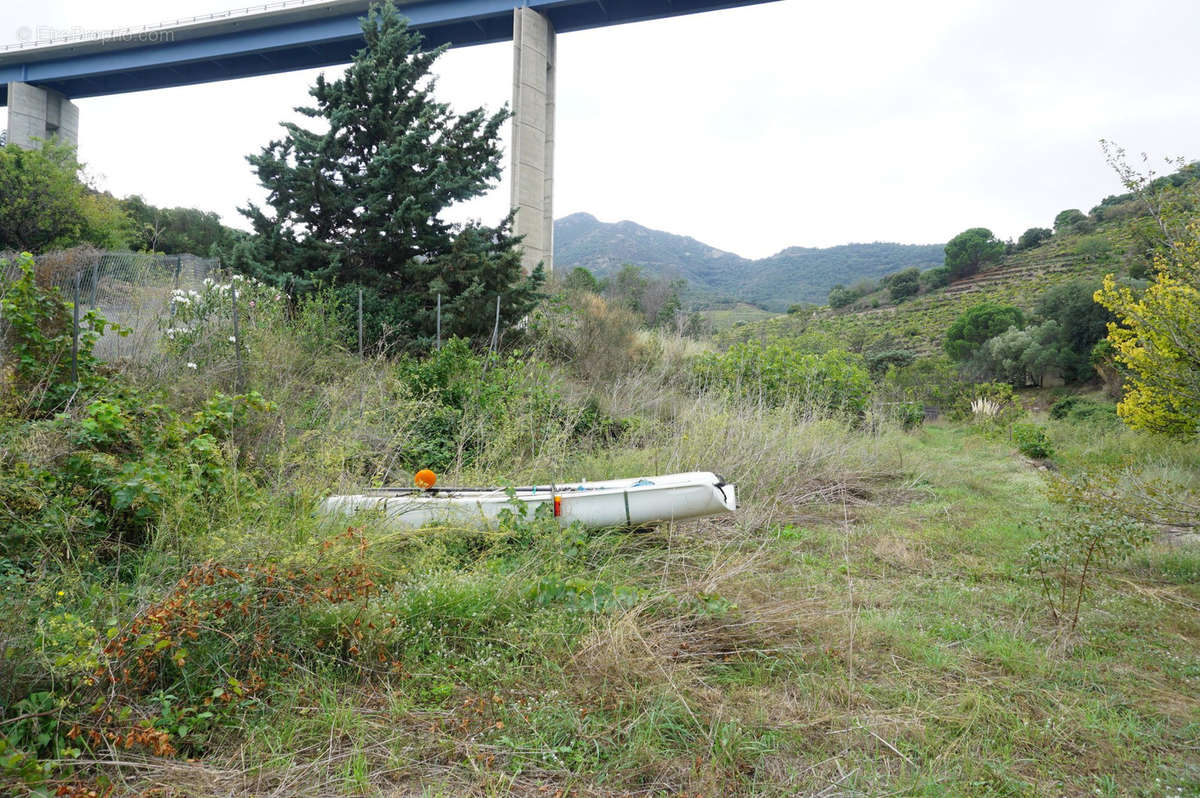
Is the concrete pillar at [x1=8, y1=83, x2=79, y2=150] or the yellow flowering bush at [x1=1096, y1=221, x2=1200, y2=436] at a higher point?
the concrete pillar at [x1=8, y1=83, x2=79, y2=150]

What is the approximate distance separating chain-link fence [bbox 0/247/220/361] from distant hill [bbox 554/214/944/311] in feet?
105

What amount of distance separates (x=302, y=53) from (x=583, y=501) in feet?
80.4

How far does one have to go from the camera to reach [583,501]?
4.13 meters

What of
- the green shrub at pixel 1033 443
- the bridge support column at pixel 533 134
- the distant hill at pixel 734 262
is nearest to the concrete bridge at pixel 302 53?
the bridge support column at pixel 533 134

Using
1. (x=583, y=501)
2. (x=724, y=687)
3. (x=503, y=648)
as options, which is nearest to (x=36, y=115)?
(x=583, y=501)

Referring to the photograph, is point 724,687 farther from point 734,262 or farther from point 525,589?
point 734,262

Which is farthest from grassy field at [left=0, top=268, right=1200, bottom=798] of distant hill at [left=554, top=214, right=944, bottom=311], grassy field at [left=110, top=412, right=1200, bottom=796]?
distant hill at [left=554, top=214, right=944, bottom=311]

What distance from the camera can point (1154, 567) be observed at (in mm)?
4344

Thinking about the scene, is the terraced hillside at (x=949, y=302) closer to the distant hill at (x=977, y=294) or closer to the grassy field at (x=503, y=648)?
the distant hill at (x=977, y=294)

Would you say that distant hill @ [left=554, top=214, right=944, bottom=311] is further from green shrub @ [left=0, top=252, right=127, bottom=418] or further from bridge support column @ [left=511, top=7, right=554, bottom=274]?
green shrub @ [left=0, top=252, right=127, bottom=418]

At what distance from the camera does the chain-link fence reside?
5570mm

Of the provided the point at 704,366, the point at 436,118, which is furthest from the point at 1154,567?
the point at 436,118

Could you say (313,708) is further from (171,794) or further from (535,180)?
(535,180)

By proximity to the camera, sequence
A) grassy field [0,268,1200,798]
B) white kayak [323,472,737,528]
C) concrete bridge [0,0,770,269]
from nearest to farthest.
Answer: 1. grassy field [0,268,1200,798]
2. white kayak [323,472,737,528]
3. concrete bridge [0,0,770,269]
